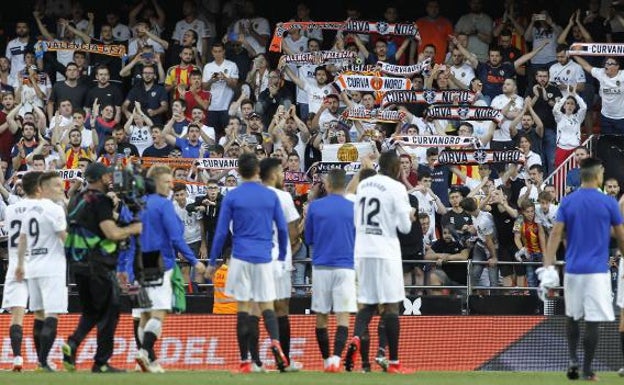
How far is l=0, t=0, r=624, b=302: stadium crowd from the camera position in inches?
965

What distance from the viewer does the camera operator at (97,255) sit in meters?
16.8

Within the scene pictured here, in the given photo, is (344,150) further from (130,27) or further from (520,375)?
(130,27)

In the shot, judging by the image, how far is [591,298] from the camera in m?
16.1

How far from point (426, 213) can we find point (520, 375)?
22.1 ft

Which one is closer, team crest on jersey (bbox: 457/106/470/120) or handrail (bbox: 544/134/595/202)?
team crest on jersey (bbox: 457/106/470/120)

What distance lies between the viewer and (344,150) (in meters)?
23.5

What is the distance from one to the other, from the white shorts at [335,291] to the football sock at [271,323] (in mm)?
1045

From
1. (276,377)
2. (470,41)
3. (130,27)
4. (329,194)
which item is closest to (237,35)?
(130,27)

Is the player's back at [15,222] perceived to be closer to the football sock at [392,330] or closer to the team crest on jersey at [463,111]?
the football sock at [392,330]

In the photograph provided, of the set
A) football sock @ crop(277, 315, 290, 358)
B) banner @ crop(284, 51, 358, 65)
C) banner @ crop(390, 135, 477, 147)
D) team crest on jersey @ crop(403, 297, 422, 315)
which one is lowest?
football sock @ crop(277, 315, 290, 358)

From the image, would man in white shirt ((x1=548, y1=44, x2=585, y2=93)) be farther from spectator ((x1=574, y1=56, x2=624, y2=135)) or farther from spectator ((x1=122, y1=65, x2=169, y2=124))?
spectator ((x1=122, y1=65, x2=169, y2=124))

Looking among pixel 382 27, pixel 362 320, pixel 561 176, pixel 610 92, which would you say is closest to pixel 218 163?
pixel 382 27

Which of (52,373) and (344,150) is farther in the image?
(344,150)

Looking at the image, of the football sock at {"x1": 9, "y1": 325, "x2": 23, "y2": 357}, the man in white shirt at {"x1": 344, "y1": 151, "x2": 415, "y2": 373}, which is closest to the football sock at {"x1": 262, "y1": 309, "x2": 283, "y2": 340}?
the man in white shirt at {"x1": 344, "y1": 151, "x2": 415, "y2": 373}
